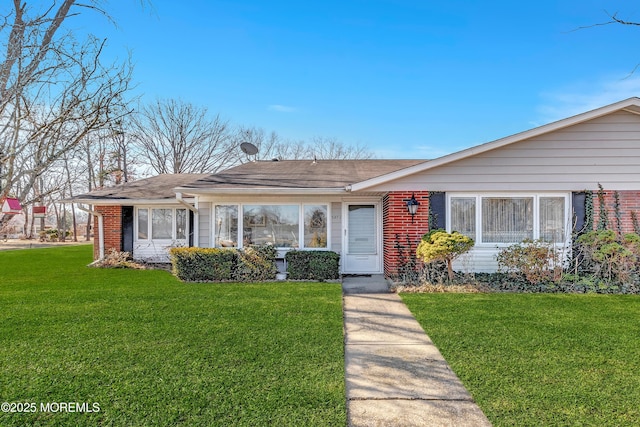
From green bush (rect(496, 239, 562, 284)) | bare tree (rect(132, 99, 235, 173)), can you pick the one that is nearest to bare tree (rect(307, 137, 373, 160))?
bare tree (rect(132, 99, 235, 173))

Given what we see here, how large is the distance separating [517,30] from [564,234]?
6400 mm

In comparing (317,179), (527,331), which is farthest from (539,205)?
(317,179)

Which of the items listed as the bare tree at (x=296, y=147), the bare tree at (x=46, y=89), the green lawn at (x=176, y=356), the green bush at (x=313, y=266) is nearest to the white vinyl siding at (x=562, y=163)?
the green bush at (x=313, y=266)

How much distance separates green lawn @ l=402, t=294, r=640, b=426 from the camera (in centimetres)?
302

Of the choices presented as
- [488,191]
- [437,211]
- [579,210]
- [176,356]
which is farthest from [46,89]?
[579,210]

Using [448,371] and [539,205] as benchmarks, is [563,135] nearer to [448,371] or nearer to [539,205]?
[539,205]

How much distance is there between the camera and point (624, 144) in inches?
334

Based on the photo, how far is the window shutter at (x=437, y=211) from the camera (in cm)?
885

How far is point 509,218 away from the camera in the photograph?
890 centimetres

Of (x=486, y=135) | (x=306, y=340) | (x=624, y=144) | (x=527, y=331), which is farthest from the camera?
(x=486, y=135)

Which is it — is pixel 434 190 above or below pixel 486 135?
below

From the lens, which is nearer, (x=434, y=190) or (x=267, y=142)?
(x=434, y=190)

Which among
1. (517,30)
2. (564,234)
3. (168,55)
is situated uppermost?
(517,30)

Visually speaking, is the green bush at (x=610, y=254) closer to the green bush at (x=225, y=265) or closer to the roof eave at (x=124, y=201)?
the green bush at (x=225, y=265)
